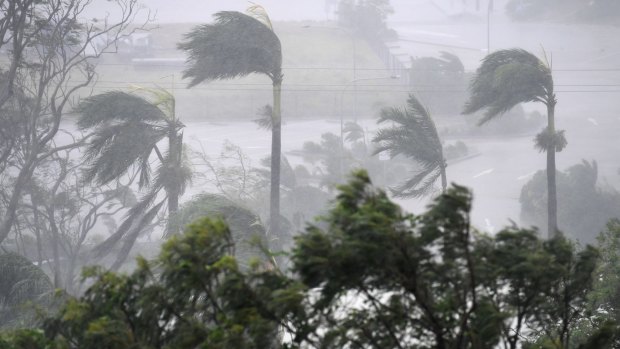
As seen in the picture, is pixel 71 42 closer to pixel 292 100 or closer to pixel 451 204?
pixel 451 204

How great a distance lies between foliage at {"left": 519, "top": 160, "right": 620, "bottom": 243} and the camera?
80.4 ft

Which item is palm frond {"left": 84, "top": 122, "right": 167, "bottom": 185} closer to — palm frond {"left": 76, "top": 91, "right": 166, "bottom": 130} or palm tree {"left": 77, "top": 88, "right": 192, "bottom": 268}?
palm tree {"left": 77, "top": 88, "right": 192, "bottom": 268}

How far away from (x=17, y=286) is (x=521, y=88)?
10.0m

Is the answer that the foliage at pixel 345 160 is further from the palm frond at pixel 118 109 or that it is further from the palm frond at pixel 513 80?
the palm frond at pixel 118 109

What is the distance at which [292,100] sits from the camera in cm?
4350

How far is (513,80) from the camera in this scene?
57.7 feet

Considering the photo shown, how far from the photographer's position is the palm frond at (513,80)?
17547mm

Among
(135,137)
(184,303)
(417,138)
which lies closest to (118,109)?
(135,137)

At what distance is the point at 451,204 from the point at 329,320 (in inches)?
44.3

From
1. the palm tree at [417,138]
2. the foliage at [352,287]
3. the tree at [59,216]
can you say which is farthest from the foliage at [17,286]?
the palm tree at [417,138]

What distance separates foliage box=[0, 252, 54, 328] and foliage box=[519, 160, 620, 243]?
14429 mm

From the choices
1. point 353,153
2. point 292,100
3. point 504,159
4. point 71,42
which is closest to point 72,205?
point 71,42

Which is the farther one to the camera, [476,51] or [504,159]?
[476,51]

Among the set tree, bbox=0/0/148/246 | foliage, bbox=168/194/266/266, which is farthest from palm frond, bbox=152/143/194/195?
tree, bbox=0/0/148/246
